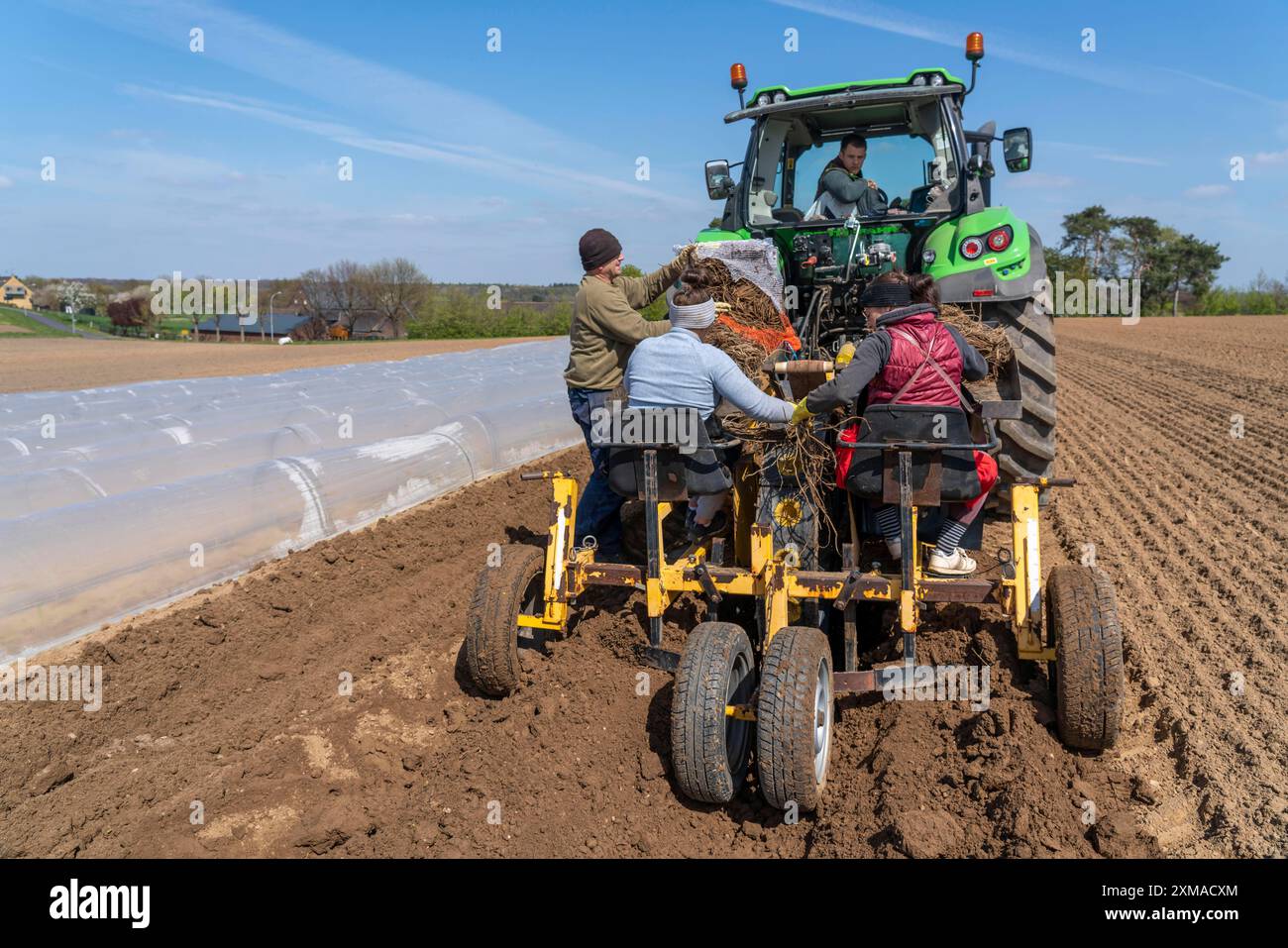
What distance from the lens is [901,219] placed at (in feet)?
20.3

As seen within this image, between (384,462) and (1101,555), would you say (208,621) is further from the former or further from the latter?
(1101,555)

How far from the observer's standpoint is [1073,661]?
3588 mm

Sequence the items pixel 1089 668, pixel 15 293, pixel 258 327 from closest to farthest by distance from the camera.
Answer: pixel 1089 668, pixel 258 327, pixel 15 293

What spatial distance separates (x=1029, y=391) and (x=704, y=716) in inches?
134

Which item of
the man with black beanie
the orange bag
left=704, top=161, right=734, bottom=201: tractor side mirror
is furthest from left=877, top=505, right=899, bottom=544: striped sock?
left=704, top=161, right=734, bottom=201: tractor side mirror

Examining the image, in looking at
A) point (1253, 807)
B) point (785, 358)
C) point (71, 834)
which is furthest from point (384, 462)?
point (1253, 807)

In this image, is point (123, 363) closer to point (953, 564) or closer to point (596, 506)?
point (596, 506)

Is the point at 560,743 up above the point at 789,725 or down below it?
below

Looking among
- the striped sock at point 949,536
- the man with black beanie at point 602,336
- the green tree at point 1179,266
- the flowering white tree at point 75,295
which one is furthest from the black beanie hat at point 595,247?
the flowering white tree at point 75,295

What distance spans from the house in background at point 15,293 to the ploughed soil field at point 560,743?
96596 mm

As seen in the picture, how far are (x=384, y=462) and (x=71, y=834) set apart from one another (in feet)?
14.5

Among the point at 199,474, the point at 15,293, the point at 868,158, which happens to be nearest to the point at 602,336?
the point at 868,158

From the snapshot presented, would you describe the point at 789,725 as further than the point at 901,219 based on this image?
No

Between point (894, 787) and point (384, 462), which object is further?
point (384, 462)
